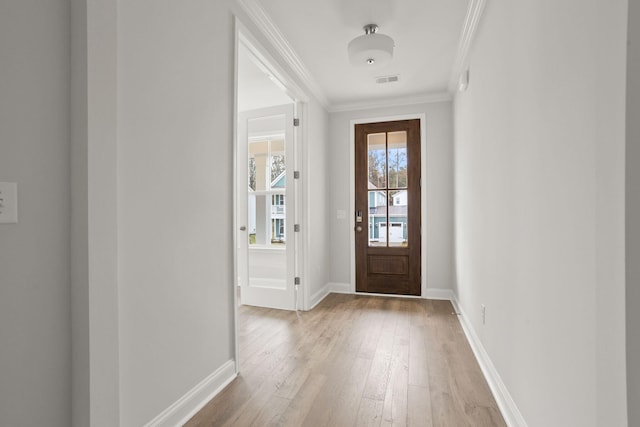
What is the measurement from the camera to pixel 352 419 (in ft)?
5.39

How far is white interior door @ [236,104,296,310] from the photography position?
358 cm

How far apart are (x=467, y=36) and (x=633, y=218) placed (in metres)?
2.40

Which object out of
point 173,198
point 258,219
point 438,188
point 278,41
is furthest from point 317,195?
point 173,198

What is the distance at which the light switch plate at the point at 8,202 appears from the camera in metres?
0.99

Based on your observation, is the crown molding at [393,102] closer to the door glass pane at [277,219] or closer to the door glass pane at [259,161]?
the door glass pane at [259,161]

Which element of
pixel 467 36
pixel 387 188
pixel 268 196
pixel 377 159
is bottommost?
pixel 268 196

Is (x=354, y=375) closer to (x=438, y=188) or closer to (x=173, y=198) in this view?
(x=173, y=198)

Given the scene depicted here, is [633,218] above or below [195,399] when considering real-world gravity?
above

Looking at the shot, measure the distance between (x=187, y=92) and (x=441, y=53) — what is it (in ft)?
8.10

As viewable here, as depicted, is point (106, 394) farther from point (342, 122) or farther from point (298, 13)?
point (342, 122)

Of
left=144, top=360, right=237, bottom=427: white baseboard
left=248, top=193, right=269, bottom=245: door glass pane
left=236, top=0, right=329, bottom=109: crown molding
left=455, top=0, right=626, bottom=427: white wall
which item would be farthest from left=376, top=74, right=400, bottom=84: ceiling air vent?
left=144, top=360, right=237, bottom=427: white baseboard

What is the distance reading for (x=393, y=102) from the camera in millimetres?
4203

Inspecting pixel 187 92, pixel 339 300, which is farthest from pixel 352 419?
pixel 339 300

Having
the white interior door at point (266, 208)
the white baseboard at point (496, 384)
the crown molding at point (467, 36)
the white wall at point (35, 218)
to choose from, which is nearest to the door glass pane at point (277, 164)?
the white interior door at point (266, 208)
